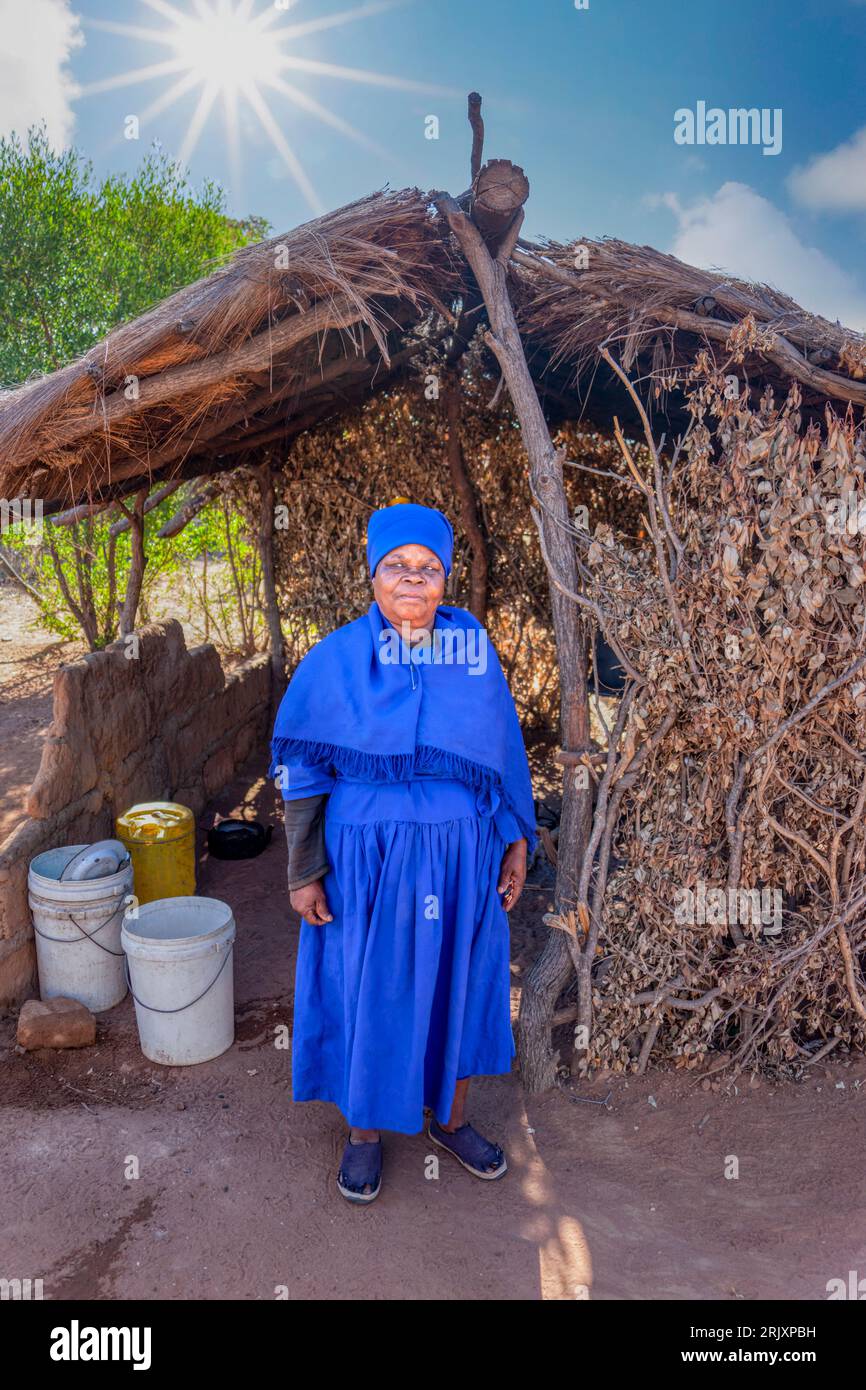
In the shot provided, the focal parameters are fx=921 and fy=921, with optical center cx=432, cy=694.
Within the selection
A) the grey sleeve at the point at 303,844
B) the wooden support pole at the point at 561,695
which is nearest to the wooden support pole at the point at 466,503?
the wooden support pole at the point at 561,695

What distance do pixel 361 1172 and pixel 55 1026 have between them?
1.43 metres

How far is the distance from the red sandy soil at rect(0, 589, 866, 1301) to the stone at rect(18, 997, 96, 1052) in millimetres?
51

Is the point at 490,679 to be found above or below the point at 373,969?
above

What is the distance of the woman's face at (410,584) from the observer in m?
2.60

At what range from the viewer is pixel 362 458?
618 cm

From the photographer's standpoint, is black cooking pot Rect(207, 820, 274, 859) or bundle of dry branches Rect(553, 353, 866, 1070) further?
black cooking pot Rect(207, 820, 274, 859)

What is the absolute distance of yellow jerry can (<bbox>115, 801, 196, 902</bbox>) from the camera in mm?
4332

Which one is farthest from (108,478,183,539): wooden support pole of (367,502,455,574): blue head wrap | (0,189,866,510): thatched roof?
(367,502,455,574): blue head wrap

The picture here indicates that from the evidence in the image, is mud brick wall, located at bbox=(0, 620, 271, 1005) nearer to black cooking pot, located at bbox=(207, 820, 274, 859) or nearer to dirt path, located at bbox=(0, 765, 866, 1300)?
black cooking pot, located at bbox=(207, 820, 274, 859)

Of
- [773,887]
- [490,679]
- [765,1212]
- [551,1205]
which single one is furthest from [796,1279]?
[490,679]

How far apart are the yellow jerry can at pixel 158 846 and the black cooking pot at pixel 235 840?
0.80 metres

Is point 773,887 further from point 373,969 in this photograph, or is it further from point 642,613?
point 373,969
